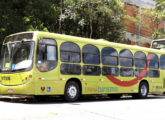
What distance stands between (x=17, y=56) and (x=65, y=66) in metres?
2.13

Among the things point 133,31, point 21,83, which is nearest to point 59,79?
point 21,83

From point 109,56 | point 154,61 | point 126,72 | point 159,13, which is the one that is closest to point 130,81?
point 126,72

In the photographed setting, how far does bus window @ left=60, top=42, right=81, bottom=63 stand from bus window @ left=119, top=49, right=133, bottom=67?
3.35 meters

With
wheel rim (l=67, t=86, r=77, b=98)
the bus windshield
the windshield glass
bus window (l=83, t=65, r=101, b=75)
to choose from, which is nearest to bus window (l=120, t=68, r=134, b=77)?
bus window (l=83, t=65, r=101, b=75)

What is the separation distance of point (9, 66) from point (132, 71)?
289 inches

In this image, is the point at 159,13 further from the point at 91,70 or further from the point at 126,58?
the point at 91,70

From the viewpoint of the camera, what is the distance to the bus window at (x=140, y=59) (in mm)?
17602

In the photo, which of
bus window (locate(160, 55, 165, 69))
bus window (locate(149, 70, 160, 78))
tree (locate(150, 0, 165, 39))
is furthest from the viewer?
tree (locate(150, 0, 165, 39))

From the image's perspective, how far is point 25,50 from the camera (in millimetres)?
12594

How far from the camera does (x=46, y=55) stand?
12.7m

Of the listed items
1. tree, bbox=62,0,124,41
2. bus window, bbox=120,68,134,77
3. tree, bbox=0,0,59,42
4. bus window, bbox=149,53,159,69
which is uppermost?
tree, bbox=62,0,124,41

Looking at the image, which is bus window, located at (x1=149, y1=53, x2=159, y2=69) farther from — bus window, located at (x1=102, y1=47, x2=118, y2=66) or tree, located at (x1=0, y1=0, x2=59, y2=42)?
tree, located at (x1=0, y1=0, x2=59, y2=42)

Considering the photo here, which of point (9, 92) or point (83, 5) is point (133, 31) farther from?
point (9, 92)

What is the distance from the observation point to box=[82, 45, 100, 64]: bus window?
14.5 metres
